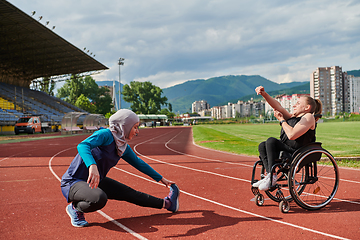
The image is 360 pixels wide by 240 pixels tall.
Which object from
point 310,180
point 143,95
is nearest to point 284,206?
point 310,180

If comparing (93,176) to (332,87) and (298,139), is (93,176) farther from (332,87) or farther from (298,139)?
(332,87)

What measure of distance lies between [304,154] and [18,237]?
3.74 metres

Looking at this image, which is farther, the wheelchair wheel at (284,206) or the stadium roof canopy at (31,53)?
the stadium roof canopy at (31,53)

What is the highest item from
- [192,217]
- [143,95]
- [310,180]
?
[143,95]

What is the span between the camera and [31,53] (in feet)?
131

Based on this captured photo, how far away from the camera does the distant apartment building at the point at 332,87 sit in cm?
16538

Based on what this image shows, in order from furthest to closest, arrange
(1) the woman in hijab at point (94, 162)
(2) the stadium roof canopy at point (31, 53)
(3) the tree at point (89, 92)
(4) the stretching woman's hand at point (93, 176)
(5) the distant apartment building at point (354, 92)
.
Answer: (5) the distant apartment building at point (354, 92) < (3) the tree at point (89, 92) < (2) the stadium roof canopy at point (31, 53) < (1) the woman in hijab at point (94, 162) < (4) the stretching woman's hand at point (93, 176)

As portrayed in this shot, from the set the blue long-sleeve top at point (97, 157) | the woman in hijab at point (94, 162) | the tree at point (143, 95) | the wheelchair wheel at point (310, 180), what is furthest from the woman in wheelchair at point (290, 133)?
the tree at point (143, 95)

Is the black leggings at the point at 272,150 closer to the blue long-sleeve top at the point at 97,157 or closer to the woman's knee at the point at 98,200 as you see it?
the blue long-sleeve top at the point at 97,157

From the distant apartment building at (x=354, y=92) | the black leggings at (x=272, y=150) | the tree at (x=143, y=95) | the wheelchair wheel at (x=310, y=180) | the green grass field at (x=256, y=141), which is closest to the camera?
the wheelchair wheel at (x=310, y=180)

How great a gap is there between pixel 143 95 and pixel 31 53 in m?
70.3

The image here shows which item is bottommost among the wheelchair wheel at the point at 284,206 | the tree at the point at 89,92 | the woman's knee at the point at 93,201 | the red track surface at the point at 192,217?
the red track surface at the point at 192,217

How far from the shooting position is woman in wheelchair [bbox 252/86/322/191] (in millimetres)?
3788

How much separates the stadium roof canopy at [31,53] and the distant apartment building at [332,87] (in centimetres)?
15553
